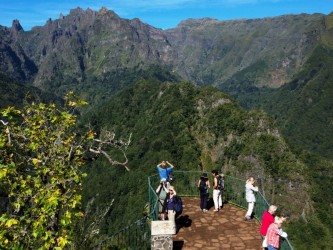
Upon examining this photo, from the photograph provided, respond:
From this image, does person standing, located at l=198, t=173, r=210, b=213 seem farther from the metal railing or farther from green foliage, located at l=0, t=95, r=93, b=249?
green foliage, located at l=0, t=95, r=93, b=249

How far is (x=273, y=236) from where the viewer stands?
50.9 feet

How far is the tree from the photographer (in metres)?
11.5

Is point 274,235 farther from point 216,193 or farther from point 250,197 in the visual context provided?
point 216,193

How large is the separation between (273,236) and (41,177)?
9306 mm

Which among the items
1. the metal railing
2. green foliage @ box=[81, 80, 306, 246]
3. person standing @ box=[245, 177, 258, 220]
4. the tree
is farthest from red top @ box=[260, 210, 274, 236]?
green foliage @ box=[81, 80, 306, 246]

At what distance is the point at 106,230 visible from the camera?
10306cm

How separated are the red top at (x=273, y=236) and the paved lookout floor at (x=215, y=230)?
7.52 ft

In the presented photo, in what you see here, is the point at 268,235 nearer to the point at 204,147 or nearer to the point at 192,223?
the point at 192,223

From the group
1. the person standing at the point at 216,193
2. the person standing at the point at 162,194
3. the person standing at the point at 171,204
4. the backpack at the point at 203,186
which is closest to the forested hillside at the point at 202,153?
the person standing at the point at 216,193

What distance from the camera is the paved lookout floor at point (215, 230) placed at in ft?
58.7

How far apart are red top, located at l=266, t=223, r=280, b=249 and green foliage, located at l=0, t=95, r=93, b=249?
7.72m

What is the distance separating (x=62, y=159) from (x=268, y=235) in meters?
8.71

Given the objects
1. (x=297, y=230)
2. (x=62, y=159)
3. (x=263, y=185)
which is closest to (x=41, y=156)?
(x=62, y=159)

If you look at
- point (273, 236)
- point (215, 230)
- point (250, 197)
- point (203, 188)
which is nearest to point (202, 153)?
point (203, 188)
